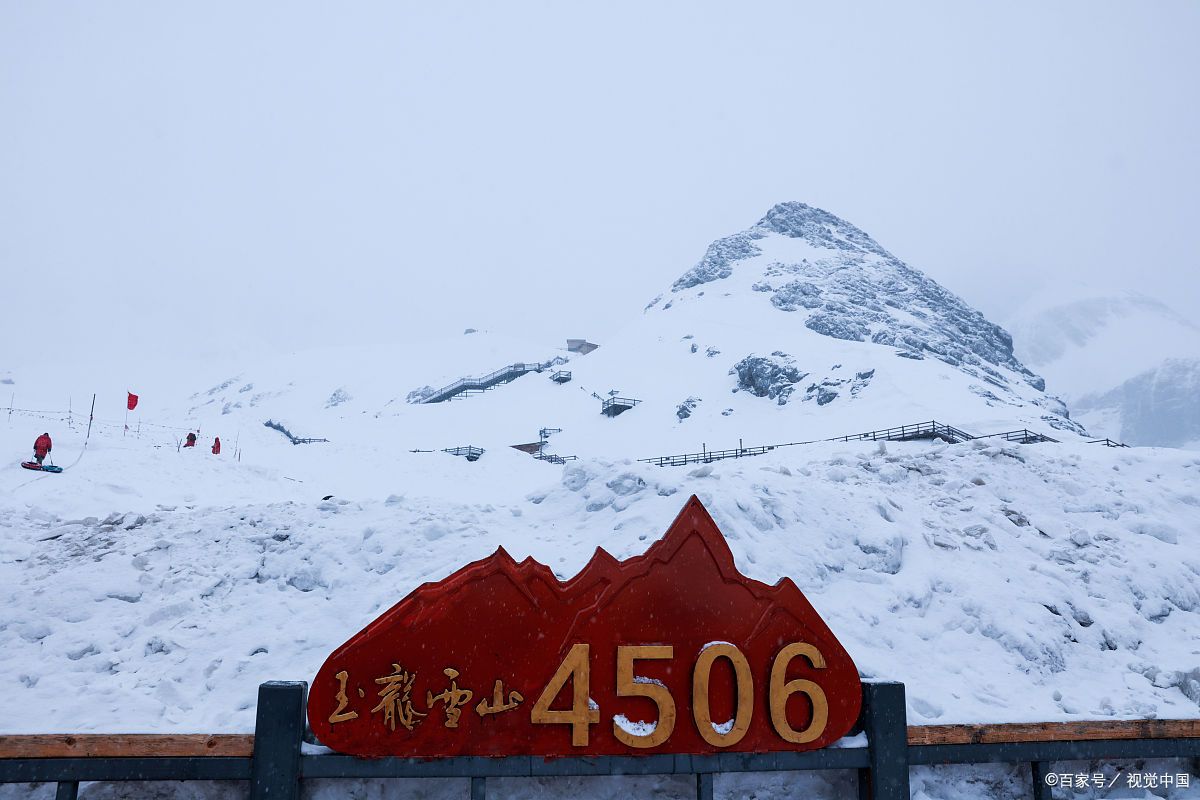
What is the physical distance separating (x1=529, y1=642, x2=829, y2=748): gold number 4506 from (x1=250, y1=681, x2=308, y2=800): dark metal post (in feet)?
5.44

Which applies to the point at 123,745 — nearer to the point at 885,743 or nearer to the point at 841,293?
the point at 885,743

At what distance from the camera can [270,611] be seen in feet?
27.6

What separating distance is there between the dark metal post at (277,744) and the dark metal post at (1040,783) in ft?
19.5

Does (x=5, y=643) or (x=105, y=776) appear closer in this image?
(x=105, y=776)

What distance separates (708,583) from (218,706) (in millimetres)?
5228

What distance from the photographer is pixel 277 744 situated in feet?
15.6

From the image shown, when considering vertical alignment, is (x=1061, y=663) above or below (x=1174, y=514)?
below

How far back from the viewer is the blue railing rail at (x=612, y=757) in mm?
4734

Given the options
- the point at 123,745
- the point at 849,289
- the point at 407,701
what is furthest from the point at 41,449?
the point at 849,289

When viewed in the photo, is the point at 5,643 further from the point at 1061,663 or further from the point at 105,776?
the point at 1061,663

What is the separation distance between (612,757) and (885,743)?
2152 millimetres

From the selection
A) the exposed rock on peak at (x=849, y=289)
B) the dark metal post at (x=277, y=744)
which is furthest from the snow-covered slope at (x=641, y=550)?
the exposed rock on peak at (x=849, y=289)

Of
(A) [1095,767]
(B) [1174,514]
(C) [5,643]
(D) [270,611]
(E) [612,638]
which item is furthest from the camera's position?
(B) [1174,514]

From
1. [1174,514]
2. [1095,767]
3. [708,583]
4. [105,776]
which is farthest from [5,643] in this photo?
[1174,514]
